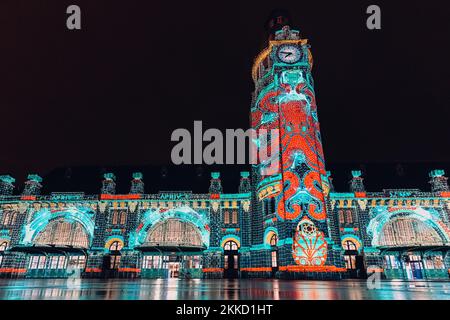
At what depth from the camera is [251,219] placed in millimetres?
31031

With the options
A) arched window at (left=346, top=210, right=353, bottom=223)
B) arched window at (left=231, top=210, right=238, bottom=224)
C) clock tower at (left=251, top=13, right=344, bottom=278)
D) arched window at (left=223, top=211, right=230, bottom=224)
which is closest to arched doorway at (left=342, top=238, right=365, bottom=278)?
arched window at (left=346, top=210, right=353, bottom=223)

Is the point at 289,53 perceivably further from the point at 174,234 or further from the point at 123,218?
the point at 123,218

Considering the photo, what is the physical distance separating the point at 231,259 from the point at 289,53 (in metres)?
24.2

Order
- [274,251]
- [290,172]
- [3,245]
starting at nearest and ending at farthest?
[290,172], [274,251], [3,245]

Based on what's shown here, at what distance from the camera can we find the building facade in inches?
1106

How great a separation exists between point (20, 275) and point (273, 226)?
1102 inches

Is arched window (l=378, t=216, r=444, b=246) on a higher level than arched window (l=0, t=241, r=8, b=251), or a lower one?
higher

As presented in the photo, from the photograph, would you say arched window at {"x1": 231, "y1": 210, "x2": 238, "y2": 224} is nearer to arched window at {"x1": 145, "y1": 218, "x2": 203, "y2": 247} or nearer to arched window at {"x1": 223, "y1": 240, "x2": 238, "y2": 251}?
arched window at {"x1": 223, "y1": 240, "x2": 238, "y2": 251}

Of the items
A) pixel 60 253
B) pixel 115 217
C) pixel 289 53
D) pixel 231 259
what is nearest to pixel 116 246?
pixel 115 217

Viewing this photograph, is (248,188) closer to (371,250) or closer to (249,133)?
(249,133)

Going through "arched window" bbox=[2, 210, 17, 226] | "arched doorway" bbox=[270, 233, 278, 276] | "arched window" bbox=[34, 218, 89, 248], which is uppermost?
"arched window" bbox=[2, 210, 17, 226]

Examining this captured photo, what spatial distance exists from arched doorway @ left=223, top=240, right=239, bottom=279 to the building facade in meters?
0.11

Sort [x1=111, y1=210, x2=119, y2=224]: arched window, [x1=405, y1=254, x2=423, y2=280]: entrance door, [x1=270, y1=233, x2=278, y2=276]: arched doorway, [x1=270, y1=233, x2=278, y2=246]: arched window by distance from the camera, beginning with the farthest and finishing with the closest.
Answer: [x1=111, y1=210, x2=119, y2=224]: arched window
[x1=405, y1=254, x2=423, y2=280]: entrance door
[x1=270, y1=233, x2=278, y2=246]: arched window
[x1=270, y1=233, x2=278, y2=276]: arched doorway
